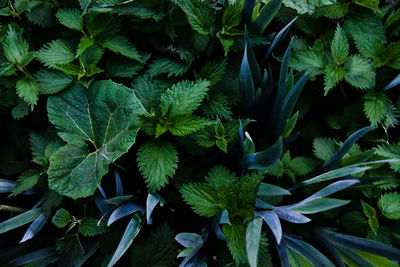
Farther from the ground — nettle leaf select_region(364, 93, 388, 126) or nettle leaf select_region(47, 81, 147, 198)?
nettle leaf select_region(47, 81, 147, 198)

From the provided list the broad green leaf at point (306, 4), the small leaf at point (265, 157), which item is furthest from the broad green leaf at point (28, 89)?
the broad green leaf at point (306, 4)

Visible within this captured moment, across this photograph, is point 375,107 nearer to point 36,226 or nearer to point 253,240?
point 253,240

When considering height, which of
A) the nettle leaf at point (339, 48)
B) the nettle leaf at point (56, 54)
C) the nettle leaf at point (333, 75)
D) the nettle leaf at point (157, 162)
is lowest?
the nettle leaf at point (157, 162)

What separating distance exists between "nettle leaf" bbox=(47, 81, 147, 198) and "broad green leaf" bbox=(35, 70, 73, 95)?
2cm

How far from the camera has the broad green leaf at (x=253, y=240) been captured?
74 cm

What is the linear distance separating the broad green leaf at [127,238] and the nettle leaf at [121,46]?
1.62 ft

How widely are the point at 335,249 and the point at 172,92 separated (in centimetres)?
69

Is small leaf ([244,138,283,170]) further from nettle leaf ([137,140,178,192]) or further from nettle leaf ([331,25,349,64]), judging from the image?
nettle leaf ([331,25,349,64])

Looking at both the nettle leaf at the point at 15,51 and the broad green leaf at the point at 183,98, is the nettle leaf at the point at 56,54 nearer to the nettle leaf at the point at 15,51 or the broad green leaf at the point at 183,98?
the nettle leaf at the point at 15,51

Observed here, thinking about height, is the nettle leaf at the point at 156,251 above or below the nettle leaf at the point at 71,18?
below

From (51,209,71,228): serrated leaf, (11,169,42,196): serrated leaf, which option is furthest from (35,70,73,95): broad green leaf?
(51,209,71,228): serrated leaf

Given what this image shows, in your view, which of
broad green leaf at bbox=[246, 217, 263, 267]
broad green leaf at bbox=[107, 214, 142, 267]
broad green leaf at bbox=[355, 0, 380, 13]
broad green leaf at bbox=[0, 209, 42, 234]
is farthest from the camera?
broad green leaf at bbox=[355, 0, 380, 13]

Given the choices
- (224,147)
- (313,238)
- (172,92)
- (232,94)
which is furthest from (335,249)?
(172,92)

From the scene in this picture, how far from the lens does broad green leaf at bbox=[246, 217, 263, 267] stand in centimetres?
74
